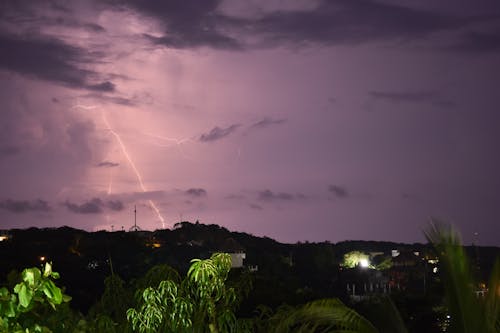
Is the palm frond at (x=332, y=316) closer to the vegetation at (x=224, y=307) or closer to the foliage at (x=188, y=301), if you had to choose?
the vegetation at (x=224, y=307)

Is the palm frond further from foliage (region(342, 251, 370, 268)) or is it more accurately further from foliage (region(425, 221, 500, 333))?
foliage (region(342, 251, 370, 268))

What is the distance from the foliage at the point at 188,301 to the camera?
593cm

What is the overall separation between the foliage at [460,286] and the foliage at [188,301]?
164 cm

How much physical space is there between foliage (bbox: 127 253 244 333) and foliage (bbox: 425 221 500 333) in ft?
5.37

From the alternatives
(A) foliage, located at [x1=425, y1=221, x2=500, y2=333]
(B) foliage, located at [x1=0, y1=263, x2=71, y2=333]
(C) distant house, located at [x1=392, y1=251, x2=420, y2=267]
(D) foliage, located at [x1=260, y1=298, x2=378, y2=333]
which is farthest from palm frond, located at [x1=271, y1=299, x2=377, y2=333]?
(C) distant house, located at [x1=392, y1=251, x2=420, y2=267]

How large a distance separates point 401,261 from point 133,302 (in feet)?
257

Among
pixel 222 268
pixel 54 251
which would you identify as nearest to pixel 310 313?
pixel 222 268

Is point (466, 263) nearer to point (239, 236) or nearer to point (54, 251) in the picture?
point (54, 251)

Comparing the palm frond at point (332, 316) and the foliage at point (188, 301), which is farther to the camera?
the foliage at point (188, 301)

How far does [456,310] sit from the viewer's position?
5.37 metres

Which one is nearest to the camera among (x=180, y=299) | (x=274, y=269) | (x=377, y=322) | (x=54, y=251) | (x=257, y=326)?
(x=180, y=299)

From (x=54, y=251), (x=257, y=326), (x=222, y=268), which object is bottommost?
(x=257, y=326)

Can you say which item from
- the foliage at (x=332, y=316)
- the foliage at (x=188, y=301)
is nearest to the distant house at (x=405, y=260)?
the foliage at (x=188, y=301)

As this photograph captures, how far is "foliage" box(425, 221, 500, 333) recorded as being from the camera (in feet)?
17.1
